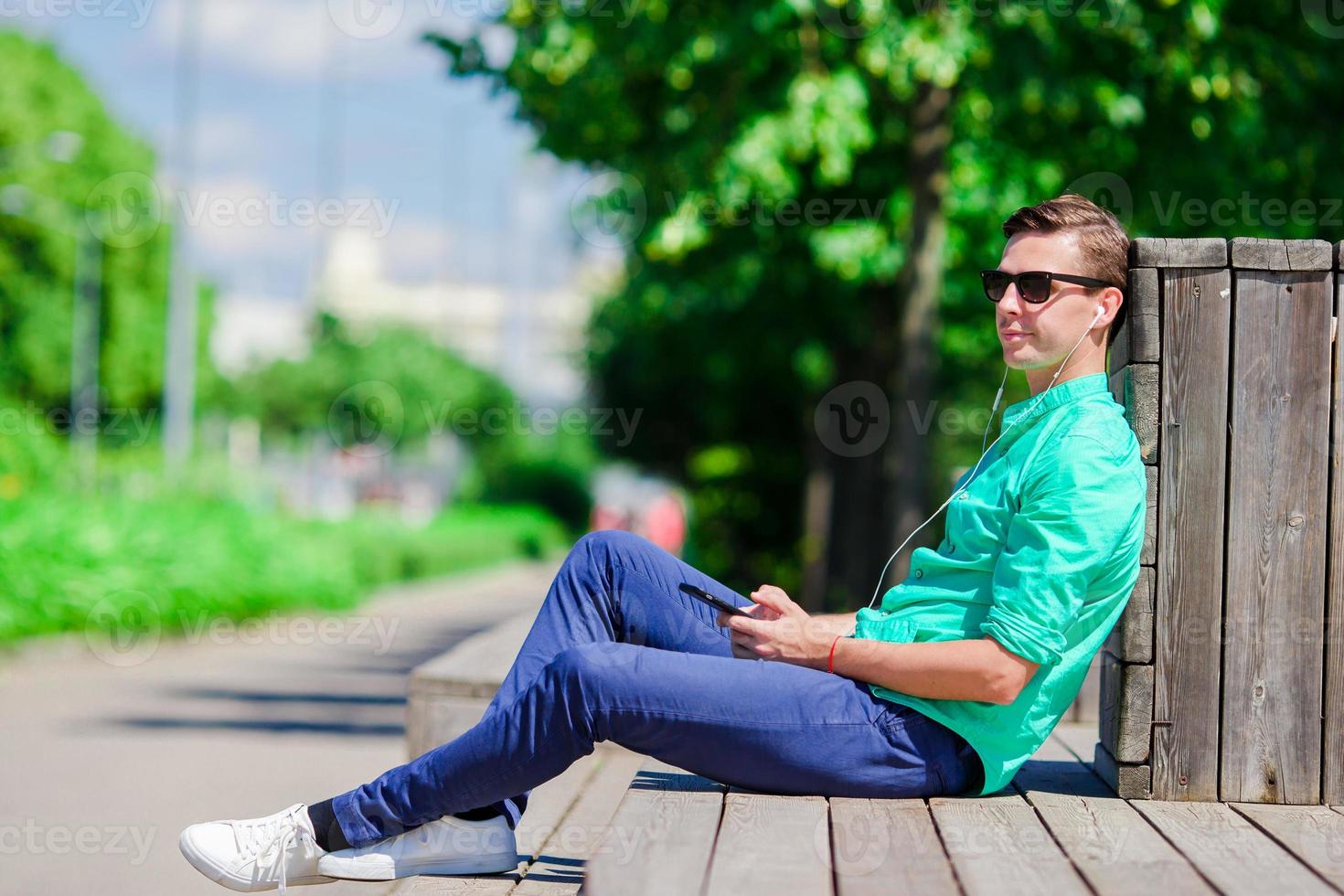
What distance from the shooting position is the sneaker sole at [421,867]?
10.8ft

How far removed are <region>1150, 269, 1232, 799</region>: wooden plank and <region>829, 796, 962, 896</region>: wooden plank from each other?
650mm

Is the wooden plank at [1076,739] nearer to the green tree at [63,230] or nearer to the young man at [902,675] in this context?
the young man at [902,675]

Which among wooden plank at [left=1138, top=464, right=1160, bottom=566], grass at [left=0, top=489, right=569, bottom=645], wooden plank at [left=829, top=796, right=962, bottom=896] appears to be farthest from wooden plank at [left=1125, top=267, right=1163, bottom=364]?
grass at [left=0, top=489, right=569, bottom=645]

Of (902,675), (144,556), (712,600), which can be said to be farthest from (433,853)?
(144,556)

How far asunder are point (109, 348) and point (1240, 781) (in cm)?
A: 4694

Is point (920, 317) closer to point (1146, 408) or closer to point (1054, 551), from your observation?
point (1146, 408)

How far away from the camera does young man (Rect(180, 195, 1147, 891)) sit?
311cm

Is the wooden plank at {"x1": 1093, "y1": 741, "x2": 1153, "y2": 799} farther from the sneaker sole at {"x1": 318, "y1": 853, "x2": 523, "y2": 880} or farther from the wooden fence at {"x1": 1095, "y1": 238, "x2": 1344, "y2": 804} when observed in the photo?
the sneaker sole at {"x1": 318, "y1": 853, "x2": 523, "y2": 880}

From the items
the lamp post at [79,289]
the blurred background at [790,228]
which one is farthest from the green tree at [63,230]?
the blurred background at [790,228]

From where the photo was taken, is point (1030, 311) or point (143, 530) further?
point (143, 530)

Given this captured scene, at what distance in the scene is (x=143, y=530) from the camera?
1573 centimetres

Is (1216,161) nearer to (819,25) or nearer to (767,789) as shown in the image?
(819,25)

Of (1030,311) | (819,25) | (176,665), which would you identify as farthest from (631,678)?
(176,665)

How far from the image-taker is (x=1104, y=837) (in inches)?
120
